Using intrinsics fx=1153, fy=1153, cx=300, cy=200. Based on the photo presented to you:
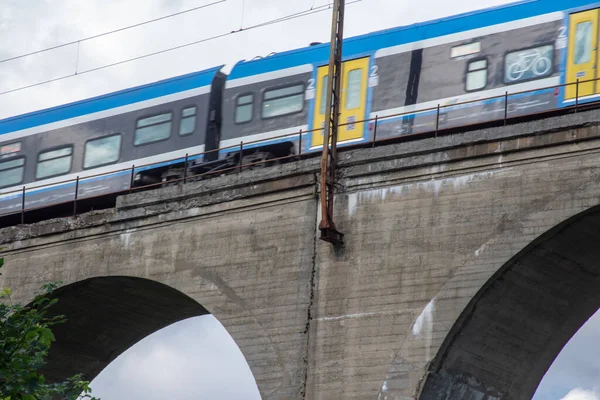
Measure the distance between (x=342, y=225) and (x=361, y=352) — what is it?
2385 millimetres

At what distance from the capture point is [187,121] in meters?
27.8

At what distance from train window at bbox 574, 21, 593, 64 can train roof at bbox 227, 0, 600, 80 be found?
0.50 metres

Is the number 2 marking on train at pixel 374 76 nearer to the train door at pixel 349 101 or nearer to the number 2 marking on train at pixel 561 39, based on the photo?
the train door at pixel 349 101

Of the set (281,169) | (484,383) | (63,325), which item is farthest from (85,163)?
(484,383)

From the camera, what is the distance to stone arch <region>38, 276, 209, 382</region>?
23422mm

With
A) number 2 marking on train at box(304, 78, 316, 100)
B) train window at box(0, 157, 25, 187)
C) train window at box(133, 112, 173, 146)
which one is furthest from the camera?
train window at box(0, 157, 25, 187)

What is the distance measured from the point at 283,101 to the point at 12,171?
833 centimetres

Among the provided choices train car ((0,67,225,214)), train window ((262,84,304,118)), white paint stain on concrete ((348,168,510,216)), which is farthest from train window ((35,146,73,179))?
white paint stain on concrete ((348,168,510,216))

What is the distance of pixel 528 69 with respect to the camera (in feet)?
75.9

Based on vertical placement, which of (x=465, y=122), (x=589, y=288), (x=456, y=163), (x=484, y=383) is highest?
(x=465, y=122)

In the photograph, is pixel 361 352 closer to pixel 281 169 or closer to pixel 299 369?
pixel 299 369

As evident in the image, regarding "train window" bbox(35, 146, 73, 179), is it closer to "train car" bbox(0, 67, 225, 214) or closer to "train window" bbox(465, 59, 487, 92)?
"train car" bbox(0, 67, 225, 214)

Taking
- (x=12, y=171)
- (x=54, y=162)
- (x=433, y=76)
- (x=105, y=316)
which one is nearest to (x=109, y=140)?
(x=54, y=162)

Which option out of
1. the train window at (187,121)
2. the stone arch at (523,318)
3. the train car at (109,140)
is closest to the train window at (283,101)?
the train car at (109,140)
